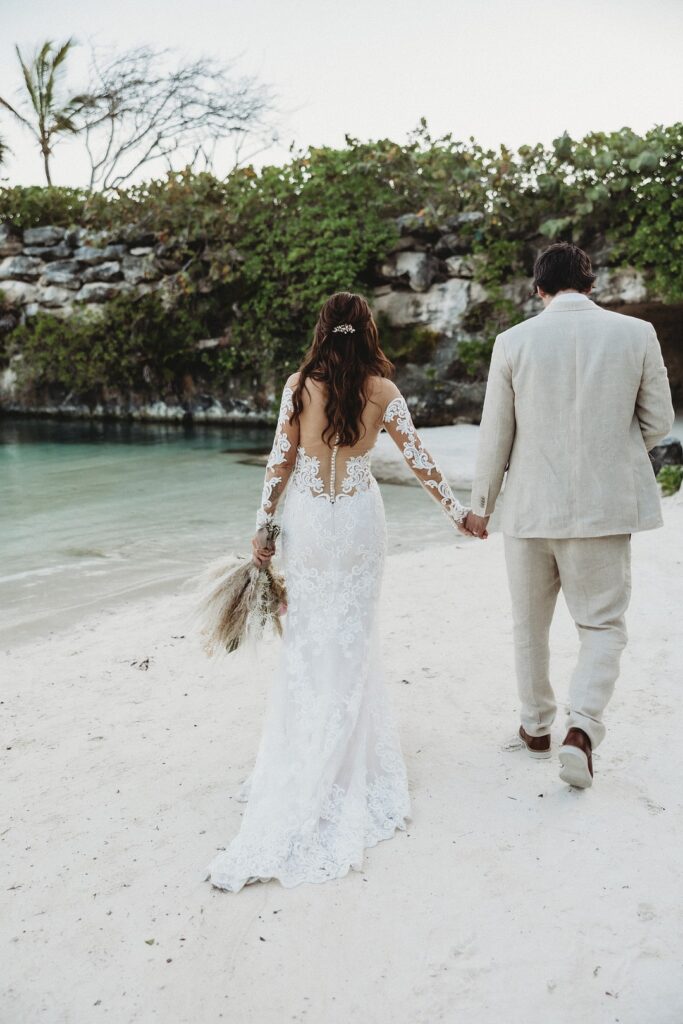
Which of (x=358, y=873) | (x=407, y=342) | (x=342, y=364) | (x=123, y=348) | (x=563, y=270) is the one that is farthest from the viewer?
(x=123, y=348)

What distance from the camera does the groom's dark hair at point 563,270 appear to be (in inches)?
122

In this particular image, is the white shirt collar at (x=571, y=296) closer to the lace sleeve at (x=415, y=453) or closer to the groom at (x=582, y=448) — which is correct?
the groom at (x=582, y=448)

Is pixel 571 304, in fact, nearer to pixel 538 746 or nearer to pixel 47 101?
pixel 538 746

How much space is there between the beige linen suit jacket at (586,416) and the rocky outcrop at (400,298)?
11.0m

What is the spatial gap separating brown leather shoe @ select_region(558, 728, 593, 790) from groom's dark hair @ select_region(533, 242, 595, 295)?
1752 millimetres

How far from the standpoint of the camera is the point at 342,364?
2.98 m

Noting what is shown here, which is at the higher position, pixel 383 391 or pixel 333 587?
pixel 383 391

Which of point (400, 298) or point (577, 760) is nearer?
point (577, 760)

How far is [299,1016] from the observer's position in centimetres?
209

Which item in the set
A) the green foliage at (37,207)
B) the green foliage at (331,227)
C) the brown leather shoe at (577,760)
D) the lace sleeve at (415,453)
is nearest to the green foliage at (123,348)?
the green foliage at (331,227)

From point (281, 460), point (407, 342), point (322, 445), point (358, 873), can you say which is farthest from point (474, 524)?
point (407, 342)

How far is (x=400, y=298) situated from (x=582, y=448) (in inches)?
496

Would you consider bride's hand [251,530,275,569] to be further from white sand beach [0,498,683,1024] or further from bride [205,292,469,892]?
white sand beach [0,498,683,1024]

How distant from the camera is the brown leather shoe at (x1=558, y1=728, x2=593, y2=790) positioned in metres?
2.88
